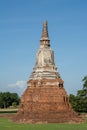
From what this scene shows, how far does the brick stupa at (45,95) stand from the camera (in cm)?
3338

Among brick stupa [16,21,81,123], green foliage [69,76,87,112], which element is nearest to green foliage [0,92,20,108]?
green foliage [69,76,87,112]

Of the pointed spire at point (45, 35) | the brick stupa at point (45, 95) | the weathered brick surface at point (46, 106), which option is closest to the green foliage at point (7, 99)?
the pointed spire at point (45, 35)

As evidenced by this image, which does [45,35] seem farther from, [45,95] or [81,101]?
[81,101]

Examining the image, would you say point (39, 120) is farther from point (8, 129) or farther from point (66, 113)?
point (8, 129)

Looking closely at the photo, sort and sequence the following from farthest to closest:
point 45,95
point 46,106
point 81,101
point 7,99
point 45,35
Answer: point 7,99 < point 81,101 < point 45,35 < point 45,95 < point 46,106

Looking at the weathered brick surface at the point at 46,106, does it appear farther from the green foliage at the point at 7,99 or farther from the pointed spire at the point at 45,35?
the green foliage at the point at 7,99

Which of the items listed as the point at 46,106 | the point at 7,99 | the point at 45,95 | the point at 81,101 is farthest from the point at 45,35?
the point at 7,99

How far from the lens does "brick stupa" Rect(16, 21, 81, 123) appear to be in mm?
33375

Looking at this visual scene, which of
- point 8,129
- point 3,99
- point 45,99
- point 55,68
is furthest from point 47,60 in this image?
point 3,99

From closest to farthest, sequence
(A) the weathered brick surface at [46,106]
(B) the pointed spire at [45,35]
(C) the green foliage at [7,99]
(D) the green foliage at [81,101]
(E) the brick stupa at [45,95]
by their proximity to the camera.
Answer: (A) the weathered brick surface at [46,106] < (E) the brick stupa at [45,95] < (B) the pointed spire at [45,35] < (D) the green foliage at [81,101] < (C) the green foliage at [7,99]

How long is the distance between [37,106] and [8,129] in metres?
7.44

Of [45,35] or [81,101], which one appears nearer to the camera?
[45,35]

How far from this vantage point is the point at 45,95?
34.1m

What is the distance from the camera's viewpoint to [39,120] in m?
32.5
